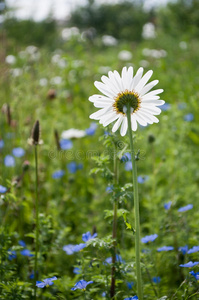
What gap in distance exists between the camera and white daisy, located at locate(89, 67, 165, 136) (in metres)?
0.96

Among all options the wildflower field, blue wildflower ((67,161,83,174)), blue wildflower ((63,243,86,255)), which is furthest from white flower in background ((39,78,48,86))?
blue wildflower ((63,243,86,255))

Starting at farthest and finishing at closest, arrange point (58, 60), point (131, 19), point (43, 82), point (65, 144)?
point (131, 19), point (58, 60), point (43, 82), point (65, 144)

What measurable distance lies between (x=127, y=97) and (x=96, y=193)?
1239mm

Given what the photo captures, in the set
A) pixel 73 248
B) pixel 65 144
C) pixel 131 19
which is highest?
pixel 131 19

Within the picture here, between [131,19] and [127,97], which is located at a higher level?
[131,19]

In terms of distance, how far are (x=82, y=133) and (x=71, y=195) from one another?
48 cm

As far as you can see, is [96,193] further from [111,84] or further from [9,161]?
[111,84]

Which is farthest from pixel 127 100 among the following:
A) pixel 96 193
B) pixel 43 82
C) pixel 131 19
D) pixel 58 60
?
pixel 131 19

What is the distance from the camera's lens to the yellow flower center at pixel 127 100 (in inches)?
38.2

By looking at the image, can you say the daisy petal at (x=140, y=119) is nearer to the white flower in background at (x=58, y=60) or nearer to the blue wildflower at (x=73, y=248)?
the blue wildflower at (x=73, y=248)

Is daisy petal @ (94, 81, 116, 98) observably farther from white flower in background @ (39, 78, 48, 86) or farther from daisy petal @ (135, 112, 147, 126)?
white flower in background @ (39, 78, 48, 86)

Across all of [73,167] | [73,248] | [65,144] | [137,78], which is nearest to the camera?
[137,78]

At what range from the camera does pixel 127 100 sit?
3.19ft

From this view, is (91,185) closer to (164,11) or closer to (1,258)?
(1,258)
